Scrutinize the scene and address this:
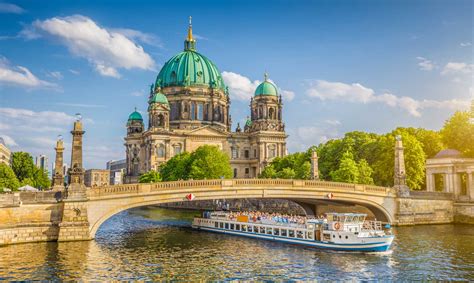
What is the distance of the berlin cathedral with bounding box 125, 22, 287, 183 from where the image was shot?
117 metres

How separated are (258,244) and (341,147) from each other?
4163 centimetres

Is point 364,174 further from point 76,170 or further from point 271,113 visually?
point 271,113

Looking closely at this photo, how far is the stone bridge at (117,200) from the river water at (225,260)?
4.83ft

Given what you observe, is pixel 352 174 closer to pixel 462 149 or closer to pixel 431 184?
pixel 431 184

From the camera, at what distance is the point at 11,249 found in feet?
114

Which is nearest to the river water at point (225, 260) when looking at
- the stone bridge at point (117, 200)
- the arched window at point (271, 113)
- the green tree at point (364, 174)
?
the stone bridge at point (117, 200)

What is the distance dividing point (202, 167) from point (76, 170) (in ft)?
159

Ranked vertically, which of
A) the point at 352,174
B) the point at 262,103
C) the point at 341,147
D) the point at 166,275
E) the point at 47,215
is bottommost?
the point at 166,275

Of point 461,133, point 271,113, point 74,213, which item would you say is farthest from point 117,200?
point 271,113

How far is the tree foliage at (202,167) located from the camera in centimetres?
8626

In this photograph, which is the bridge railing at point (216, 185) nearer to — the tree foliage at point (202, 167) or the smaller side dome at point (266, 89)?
the tree foliage at point (202, 167)

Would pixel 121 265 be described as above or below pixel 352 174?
below

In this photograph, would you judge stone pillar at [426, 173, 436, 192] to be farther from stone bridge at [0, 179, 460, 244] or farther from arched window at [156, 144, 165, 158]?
arched window at [156, 144, 165, 158]

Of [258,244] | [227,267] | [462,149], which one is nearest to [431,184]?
[462,149]
